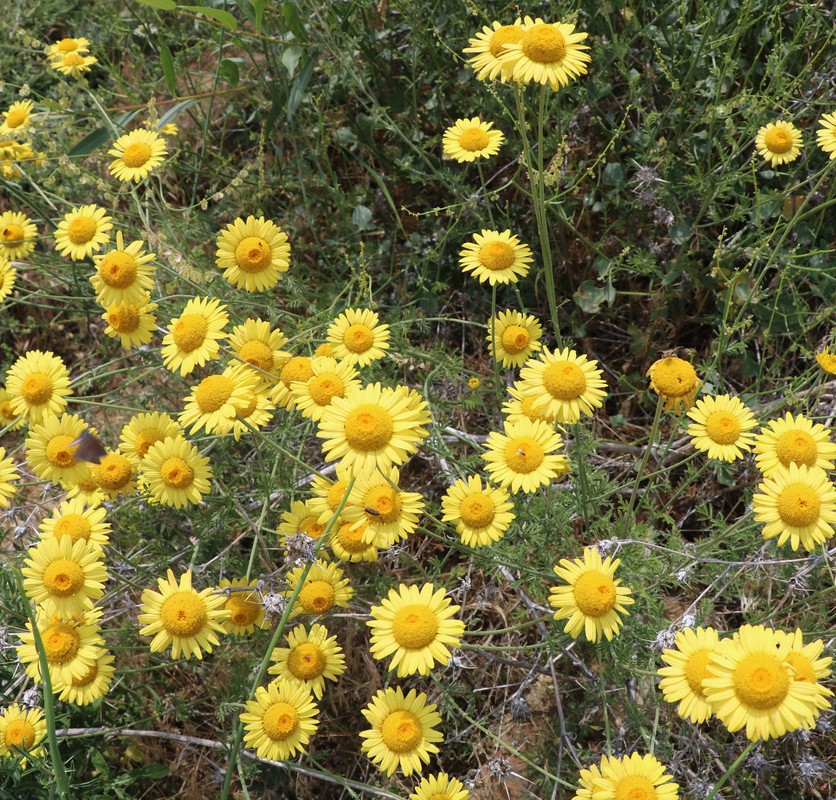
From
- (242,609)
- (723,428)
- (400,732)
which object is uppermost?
(723,428)

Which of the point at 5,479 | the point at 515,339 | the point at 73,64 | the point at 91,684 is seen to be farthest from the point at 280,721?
the point at 73,64

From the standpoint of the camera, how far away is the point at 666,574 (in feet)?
9.70

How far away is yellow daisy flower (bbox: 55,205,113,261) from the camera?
138 inches

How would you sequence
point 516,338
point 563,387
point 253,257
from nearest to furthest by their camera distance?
point 563,387
point 253,257
point 516,338

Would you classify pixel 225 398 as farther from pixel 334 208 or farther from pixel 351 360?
pixel 334 208

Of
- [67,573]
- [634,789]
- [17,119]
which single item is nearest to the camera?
[634,789]

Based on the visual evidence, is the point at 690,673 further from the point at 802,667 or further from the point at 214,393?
the point at 214,393

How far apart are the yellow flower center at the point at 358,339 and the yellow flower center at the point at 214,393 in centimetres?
56

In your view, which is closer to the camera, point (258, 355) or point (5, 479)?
point (258, 355)

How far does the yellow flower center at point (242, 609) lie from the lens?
2971 millimetres

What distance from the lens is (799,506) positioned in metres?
2.49

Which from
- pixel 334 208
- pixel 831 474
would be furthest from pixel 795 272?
pixel 334 208

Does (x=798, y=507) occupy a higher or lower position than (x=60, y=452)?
higher

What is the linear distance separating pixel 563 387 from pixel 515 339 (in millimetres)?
735
